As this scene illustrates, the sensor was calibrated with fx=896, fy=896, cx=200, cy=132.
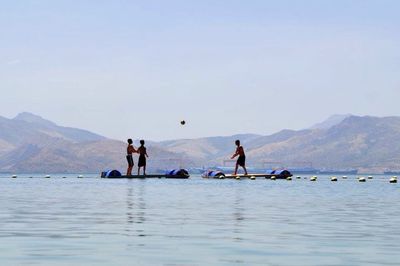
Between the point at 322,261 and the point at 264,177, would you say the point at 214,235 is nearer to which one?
the point at 322,261

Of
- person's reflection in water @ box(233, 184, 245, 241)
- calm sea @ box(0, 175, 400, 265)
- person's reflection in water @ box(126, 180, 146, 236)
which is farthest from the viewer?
person's reflection in water @ box(126, 180, 146, 236)

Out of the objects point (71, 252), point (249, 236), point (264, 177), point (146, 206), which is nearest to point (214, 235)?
point (249, 236)

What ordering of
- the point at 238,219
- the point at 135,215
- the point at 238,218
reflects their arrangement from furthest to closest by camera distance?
the point at 135,215 < the point at 238,218 < the point at 238,219

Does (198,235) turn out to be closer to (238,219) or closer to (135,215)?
(238,219)

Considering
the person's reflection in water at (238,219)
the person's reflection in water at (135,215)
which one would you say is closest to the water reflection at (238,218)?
the person's reflection in water at (238,219)

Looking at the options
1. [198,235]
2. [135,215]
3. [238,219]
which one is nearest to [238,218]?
[238,219]

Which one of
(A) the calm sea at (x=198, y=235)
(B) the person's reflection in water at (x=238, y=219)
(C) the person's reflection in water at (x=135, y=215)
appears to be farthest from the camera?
(C) the person's reflection in water at (x=135, y=215)

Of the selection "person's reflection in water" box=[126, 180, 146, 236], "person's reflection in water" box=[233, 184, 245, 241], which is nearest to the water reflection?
"person's reflection in water" box=[233, 184, 245, 241]

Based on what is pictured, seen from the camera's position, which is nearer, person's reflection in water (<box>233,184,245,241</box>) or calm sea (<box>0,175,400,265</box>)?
calm sea (<box>0,175,400,265</box>)

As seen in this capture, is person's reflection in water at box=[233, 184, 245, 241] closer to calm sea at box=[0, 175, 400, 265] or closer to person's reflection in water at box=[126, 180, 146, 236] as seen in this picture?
calm sea at box=[0, 175, 400, 265]

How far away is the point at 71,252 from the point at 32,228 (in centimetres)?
513

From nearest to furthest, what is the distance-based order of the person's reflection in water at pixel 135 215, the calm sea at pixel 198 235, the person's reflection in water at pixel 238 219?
the calm sea at pixel 198 235
the person's reflection in water at pixel 238 219
the person's reflection in water at pixel 135 215

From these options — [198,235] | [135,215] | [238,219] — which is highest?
[135,215]

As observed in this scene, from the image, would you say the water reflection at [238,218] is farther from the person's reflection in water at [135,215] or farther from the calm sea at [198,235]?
the person's reflection in water at [135,215]
